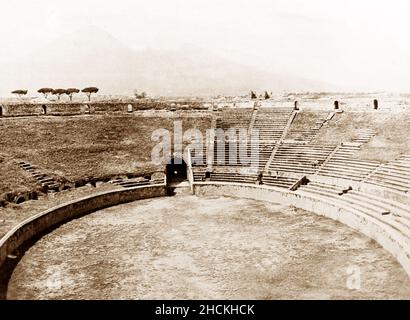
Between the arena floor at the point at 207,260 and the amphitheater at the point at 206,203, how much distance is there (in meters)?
0.08

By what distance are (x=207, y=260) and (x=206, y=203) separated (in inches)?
346

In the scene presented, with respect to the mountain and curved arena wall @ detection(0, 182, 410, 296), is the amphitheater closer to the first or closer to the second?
curved arena wall @ detection(0, 182, 410, 296)

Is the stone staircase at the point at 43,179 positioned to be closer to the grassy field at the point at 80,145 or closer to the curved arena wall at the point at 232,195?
the grassy field at the point at 80,145

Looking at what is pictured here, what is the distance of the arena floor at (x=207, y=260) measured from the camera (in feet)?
47.3

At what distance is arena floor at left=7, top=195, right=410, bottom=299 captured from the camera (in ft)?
47.3

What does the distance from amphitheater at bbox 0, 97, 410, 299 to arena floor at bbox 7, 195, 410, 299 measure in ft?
0.25

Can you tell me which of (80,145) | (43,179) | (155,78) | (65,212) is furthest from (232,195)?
(155,78)

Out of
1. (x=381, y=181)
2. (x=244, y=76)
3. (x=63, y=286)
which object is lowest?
(x=63, y=286)

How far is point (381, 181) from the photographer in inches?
909

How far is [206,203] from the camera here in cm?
2572

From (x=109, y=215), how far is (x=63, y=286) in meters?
8.58

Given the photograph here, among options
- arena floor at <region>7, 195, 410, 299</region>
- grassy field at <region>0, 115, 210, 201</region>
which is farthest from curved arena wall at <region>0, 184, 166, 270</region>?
grassy field at <region>0, 115, 210, 201</region>
